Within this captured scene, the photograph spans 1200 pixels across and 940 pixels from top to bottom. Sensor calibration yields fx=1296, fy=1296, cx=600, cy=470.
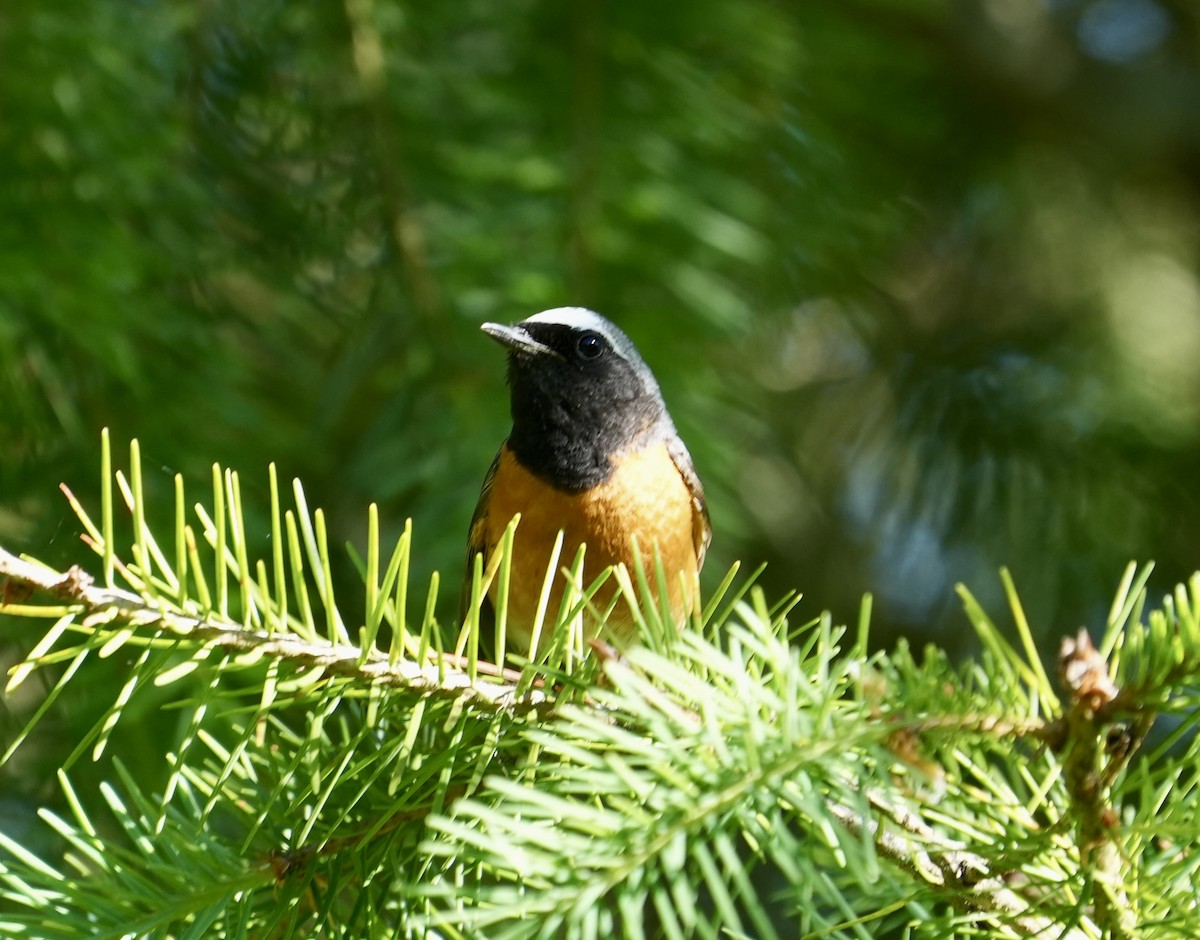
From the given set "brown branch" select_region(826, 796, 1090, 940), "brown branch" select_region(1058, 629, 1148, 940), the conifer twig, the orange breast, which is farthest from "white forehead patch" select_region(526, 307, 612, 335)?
Answer: "brown branch" select_region(1058, 629, 1148, 940)

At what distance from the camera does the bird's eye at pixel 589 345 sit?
11.4 feet

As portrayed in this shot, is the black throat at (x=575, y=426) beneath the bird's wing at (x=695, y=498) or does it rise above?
above

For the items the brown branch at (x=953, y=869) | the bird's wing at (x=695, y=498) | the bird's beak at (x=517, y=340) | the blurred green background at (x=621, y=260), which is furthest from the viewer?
the bird's wing at (x=695, y=498)

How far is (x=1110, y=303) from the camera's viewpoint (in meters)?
5.02

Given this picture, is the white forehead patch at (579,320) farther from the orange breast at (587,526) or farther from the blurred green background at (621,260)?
→ the orange breast at (587,526)

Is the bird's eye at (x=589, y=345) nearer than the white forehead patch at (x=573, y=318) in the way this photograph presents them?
No

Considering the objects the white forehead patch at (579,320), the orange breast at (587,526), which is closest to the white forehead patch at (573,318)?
the white forehead patch at (579,320)

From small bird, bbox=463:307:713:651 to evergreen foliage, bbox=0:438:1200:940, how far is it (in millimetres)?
1330

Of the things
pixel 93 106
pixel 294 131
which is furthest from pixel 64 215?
pixel 294 131

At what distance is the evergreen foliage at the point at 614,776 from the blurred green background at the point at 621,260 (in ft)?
3.36

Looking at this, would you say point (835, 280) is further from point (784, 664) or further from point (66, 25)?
point (784, 664)

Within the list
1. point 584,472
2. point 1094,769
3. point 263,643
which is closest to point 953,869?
point 1094,769

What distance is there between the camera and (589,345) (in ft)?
11.4

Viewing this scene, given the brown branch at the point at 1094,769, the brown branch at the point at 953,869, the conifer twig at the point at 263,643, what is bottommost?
the brown branch at the point at 953,869
